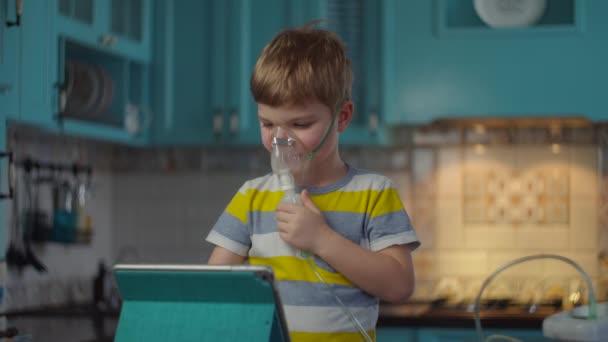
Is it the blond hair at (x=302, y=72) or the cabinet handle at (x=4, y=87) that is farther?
the cabinet handle at (x=4, y=87)

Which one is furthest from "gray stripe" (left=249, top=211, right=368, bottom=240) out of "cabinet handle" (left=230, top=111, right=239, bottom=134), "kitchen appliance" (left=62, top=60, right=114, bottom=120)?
"cabinet handle" (left=230, top=111, right=239, bottom=134)

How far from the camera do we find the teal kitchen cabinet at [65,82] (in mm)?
2916

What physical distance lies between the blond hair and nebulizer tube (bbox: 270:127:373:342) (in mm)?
62

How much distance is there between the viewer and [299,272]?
147 cm

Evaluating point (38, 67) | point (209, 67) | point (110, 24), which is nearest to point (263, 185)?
point (38, 67)

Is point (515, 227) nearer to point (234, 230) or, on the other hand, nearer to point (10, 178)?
point (10, 178)

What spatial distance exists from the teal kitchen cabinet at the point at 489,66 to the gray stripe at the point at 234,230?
6.81 feet

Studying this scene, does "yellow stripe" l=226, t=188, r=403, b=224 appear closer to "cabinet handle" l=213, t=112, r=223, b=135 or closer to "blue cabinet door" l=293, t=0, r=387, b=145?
"blue cabinet door" l=293, t=0, r=387, b=145

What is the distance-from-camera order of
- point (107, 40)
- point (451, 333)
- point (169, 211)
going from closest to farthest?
point (451, 333) → point (107, 40) → point (169, 211)

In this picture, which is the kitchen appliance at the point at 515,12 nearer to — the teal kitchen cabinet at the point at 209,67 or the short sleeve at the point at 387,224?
the teal kitchen cabinet at the point at 209,67

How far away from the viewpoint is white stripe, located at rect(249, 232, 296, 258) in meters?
1.48

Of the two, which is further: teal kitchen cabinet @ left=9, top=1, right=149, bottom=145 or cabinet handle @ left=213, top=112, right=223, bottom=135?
cabinet handle @ left=213, top=112, right=223, bottom=135

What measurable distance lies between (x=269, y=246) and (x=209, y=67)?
7.87 feet

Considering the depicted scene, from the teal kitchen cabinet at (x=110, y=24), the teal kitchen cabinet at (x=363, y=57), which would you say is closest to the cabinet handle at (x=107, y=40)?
the teal kitchen cabinet at (x=110, y=24)
